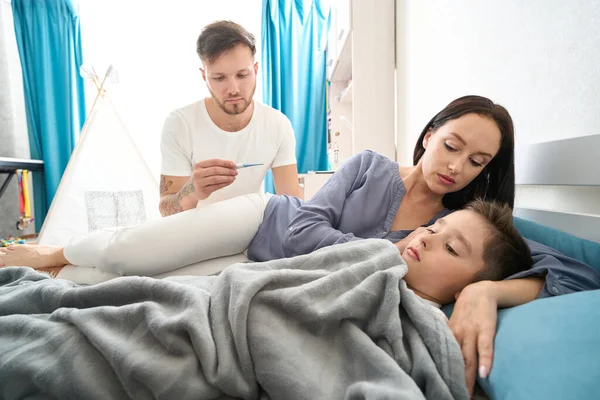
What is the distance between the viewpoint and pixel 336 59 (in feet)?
9.07

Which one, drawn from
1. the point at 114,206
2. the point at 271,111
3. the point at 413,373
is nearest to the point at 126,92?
the point at 114,206

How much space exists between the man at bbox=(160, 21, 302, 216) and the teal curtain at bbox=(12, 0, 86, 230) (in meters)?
2.46

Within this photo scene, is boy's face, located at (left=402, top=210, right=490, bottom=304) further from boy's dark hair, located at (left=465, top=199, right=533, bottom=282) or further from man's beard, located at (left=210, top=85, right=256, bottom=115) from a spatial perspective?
man's beard, located at (left=210, top=85, right=256, bottom=115)

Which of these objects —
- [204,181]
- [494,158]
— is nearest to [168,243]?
[204,181]

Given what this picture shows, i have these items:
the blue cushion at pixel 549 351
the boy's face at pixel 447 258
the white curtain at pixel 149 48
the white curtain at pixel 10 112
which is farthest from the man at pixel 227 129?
the white curtain at pixel 10 112

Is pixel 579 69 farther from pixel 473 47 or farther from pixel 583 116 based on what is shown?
pixel 473 47

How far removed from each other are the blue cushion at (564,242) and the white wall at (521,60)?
24 centimetres

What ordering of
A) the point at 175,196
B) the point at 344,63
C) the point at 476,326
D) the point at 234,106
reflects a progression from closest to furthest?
the point at 476,326 < the point at 175,196 < the point at 234,106 < the point at 344,63

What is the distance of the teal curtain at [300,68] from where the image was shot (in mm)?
3363

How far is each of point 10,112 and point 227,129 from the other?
297 cm

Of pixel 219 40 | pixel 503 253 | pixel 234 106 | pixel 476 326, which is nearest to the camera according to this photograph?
pixel 476 326

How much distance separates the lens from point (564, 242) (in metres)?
0.84

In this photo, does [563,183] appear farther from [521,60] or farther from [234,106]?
[234,106]

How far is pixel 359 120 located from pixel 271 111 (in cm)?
79
